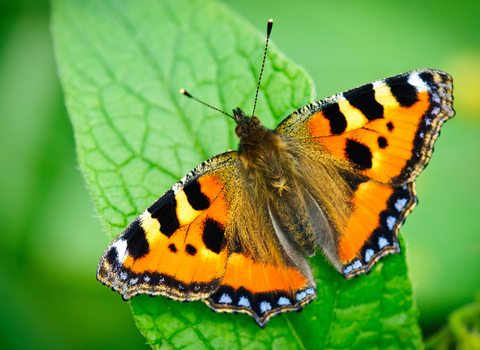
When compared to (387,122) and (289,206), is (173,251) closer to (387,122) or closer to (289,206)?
(289,206)

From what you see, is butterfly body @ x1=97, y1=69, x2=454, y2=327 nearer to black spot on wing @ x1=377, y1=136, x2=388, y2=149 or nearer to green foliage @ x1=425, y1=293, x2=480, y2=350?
black spot on wing @ x1=377, y1=136, x2=388, y2=149

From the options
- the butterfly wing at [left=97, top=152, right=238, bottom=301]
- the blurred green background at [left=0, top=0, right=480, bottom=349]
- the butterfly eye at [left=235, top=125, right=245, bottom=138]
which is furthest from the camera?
the blurred green background at [left=0, top=0, right=480, bottom=349]

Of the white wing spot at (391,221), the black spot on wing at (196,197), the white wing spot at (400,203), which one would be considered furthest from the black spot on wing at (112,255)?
the white wing spot at (400,203)

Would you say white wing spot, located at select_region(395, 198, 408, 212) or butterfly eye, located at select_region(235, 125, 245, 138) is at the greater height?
butterfly eye, located at select_region(235, 125, 245, 138)

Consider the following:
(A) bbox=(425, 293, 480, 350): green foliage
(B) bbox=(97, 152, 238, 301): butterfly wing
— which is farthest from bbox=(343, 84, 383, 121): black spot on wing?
(A) bbox=(425, 293, 480, 350): green foliage

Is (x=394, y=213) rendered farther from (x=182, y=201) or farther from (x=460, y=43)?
(x=460, y=43)

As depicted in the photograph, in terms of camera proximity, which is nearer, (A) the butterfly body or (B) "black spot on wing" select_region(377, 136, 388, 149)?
(A) the butterfly body

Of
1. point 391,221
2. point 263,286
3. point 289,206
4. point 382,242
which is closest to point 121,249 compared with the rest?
point 263,286
